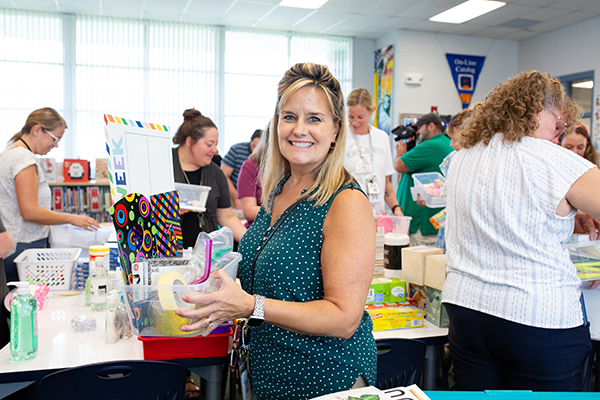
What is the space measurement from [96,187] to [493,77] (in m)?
6.34

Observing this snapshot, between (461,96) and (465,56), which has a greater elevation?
(465,56)

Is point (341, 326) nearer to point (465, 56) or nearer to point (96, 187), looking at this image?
point (96, 187)

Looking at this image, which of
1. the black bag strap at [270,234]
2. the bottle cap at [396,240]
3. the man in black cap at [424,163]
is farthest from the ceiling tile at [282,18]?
the black bag strap at [270,234]

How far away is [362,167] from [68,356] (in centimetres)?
236

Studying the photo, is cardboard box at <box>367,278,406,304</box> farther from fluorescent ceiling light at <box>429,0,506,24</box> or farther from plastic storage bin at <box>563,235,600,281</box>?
fluorescent ceiling light at <box>429,0,506,24</box>

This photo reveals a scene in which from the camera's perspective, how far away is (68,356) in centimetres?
171

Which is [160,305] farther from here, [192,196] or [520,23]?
[520,23]

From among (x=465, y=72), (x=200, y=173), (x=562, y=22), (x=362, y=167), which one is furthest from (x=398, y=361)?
(x=465, y=72)

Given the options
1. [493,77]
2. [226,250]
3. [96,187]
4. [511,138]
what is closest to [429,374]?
[511,138]

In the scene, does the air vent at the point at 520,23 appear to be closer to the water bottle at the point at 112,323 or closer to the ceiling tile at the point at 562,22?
the ceiling tile at the point at 562,22

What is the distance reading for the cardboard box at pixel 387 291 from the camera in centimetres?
214

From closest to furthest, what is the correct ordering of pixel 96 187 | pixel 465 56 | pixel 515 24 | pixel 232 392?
pixel 232 392 → pixel 96 187 → pixel 515 24 → pixel 465 56

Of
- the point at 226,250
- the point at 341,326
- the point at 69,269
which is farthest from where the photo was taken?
the point at 69,269

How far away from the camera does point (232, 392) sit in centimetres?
199
